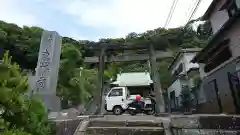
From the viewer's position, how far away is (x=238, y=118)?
4438mm

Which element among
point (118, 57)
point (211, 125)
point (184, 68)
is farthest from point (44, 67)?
point (184, 68)

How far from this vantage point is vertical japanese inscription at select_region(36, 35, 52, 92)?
912 centimetres

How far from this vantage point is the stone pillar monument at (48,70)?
8955 millimetres

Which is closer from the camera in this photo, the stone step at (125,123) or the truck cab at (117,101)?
the stone step at (125,123)

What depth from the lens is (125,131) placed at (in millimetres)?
6973

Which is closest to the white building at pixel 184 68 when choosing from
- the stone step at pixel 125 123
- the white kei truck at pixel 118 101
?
the white kei truck at pixel 118 101

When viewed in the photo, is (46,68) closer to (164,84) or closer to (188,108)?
(188,108)

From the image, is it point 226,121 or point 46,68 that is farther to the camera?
point 46,68

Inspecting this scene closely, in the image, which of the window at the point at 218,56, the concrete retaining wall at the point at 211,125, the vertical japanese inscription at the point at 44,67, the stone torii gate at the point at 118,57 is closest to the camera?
the concrete retaining wall at the point at 211,125

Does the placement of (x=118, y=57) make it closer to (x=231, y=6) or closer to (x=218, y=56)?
(x=218, y=56)

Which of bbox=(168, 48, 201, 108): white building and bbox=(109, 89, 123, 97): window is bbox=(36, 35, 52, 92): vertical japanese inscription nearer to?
bbox=(109, 89, 123, 97): window

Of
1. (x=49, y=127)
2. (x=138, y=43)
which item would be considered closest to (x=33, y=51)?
(x=138, y=43)

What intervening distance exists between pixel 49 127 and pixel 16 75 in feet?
6.90

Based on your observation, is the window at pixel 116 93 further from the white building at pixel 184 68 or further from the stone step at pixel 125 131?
the stone step at pixel 125 131
